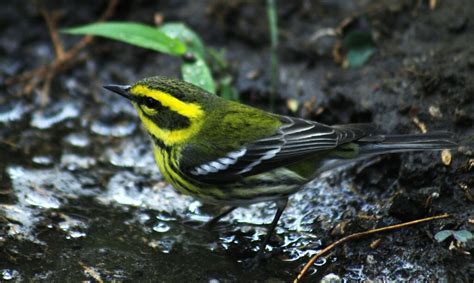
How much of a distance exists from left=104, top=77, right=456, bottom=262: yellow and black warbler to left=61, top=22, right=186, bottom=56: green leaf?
1006mm

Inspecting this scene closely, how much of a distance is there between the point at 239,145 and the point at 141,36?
171 centimetres

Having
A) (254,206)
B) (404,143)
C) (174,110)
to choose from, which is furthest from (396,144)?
(174,110)

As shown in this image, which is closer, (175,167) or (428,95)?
(175,167)

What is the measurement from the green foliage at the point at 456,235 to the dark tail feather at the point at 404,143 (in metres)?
0.68

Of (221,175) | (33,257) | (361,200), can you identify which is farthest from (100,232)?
(361,200)

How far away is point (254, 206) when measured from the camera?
5906mm

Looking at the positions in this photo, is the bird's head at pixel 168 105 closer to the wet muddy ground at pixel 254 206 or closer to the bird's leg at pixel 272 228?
the wet muddy ground at pixel 254 206

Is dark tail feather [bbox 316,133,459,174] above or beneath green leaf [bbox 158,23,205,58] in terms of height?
beneath

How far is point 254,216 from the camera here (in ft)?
18.8

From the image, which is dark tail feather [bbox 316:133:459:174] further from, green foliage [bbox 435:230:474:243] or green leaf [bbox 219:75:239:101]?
green leaf [bbox 219:75:239:101]

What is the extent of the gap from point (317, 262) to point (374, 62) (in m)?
2.52

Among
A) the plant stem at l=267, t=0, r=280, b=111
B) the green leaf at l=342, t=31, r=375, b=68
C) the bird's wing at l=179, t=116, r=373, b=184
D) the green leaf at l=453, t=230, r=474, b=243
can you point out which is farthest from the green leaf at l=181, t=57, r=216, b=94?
the green leaf at l=453, t=230, r=474, b=243

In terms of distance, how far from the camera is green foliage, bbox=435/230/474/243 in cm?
452

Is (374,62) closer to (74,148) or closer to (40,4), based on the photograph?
(74,148)
